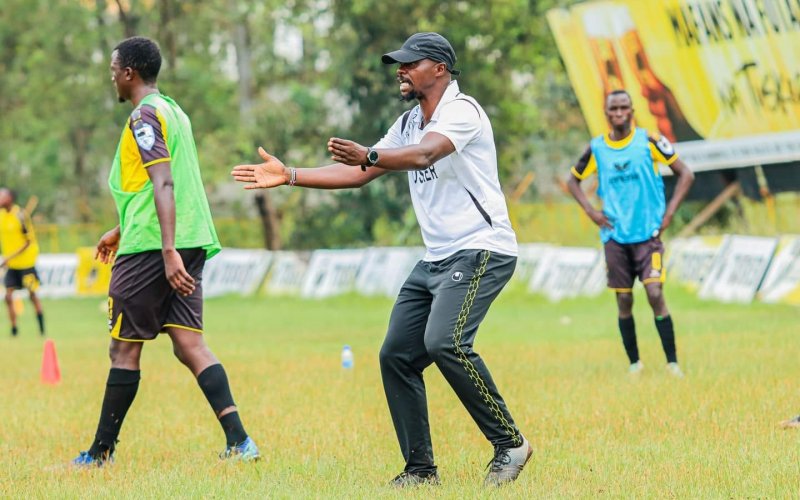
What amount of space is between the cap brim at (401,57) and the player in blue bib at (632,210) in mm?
4704

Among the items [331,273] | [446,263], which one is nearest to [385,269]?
[331,273]

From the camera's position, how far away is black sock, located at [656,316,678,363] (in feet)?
33.9

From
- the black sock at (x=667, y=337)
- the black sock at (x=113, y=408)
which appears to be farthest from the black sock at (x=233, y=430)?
the black sock at (x=667, y=337)

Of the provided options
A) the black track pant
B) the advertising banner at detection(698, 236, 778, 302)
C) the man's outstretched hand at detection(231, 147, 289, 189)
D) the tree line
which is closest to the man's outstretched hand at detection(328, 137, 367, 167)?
the man's outstretched hand at detection(231, 147, 289, 189)

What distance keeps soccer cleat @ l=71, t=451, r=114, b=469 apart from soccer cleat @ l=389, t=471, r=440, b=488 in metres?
1.71

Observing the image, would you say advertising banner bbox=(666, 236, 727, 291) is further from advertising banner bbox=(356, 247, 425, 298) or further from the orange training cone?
the orange training cone

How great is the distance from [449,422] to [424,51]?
3.01 meters

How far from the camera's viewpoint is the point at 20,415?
9.15m

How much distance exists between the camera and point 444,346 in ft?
19.0

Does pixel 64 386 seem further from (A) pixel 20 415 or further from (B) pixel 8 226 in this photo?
(B) pixel 8 226

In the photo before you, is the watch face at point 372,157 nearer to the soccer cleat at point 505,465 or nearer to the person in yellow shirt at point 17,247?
the soccer cleat at point 505,465

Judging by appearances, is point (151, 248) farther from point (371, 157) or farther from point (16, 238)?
point (16, 238)

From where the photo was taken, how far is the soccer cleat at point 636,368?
1044cm

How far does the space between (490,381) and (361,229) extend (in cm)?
2585
